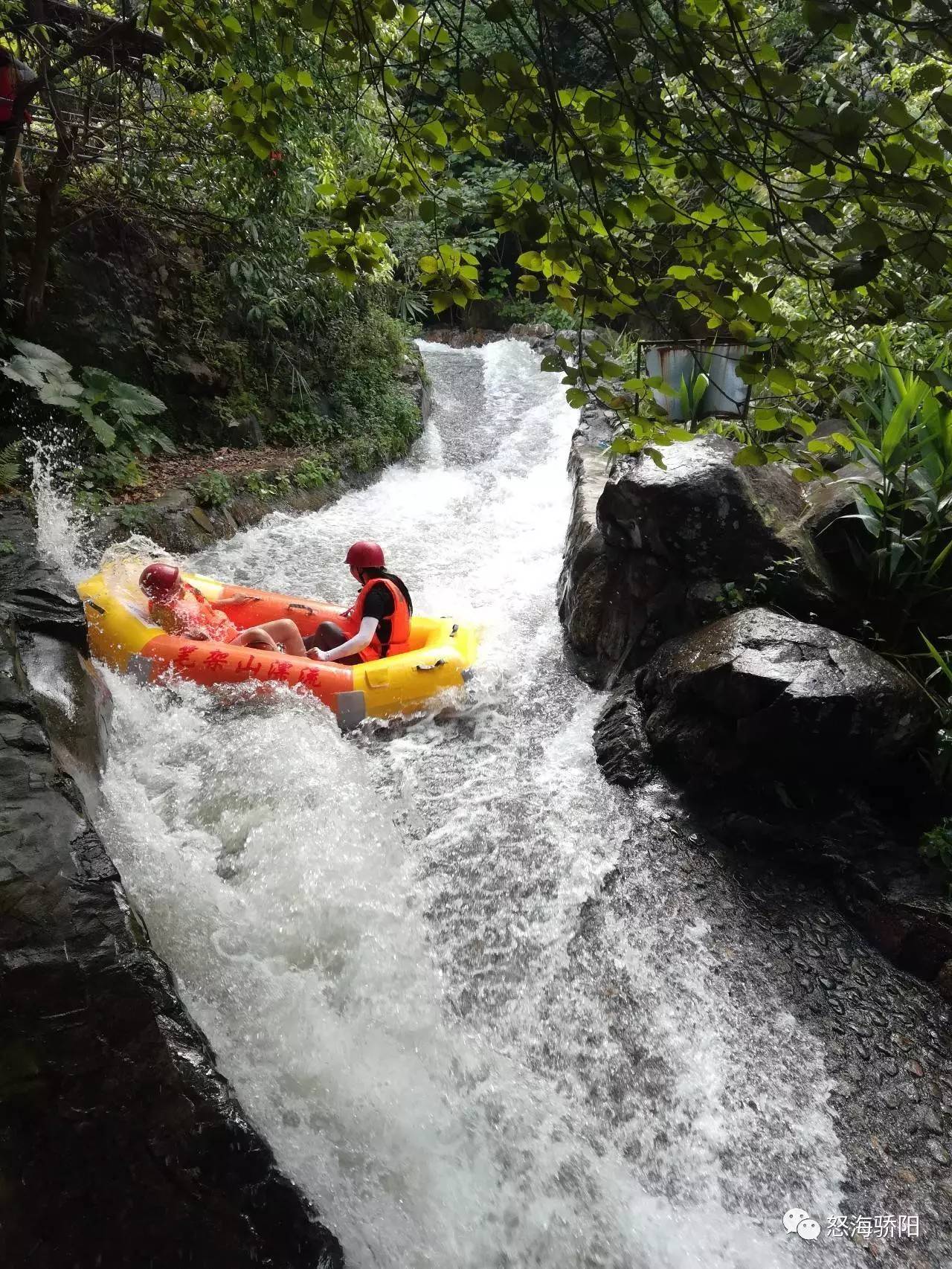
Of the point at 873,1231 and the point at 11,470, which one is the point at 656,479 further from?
the point at 11,470

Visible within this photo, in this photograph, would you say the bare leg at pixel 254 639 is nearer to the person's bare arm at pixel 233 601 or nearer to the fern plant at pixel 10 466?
the person's bare arm at pixel 233 601

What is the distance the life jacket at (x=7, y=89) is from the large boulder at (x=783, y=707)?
546cm

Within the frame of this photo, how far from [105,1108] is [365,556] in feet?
12.0

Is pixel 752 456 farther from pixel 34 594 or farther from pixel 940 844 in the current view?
pixel 34 594

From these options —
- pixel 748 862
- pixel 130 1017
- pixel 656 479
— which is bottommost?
pixel 748 862

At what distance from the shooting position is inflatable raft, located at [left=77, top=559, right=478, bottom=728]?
4.30m

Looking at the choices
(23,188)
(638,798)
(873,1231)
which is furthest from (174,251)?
(873,1231)

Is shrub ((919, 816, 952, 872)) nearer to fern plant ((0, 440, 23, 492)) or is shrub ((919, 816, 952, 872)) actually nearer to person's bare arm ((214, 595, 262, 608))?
person's bare arm ((214, 595, 262, 608))

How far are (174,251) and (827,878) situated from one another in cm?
801

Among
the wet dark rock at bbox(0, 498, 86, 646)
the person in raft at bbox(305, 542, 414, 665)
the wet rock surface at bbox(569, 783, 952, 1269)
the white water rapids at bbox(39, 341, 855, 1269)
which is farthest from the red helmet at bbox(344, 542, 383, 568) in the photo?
the wet rock surface at bbox(569, 783, 952, 1269)

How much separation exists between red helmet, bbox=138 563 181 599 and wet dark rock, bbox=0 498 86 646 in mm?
→ 797

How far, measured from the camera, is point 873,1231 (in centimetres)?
224

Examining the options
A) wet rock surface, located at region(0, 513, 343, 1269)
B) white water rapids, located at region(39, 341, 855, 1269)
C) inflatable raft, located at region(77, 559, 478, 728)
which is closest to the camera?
wet rock surface, located at region(0, 513, 343, 1269)

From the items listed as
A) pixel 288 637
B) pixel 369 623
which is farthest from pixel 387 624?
pixel 288 637
